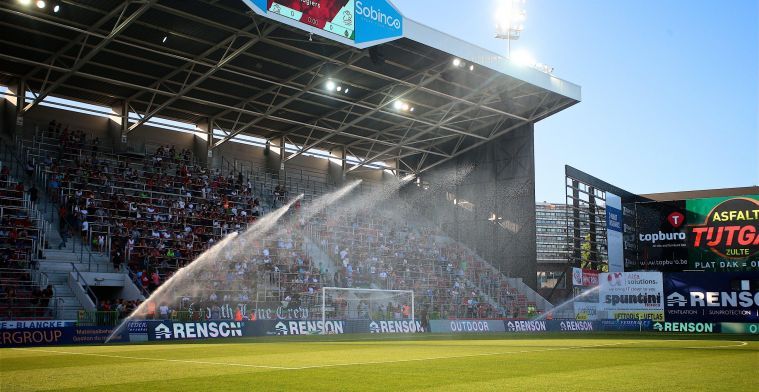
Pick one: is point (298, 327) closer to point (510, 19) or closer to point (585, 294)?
point (585, 294)

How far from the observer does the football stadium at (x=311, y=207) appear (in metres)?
29.5

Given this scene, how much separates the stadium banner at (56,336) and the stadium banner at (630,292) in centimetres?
2991

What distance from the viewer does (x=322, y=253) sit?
44281mm

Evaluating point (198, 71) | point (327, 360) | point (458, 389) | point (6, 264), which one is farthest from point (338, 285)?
point (458, 389)

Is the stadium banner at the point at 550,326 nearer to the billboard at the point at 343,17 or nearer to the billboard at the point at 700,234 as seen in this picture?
the billboard at the point at 700,234

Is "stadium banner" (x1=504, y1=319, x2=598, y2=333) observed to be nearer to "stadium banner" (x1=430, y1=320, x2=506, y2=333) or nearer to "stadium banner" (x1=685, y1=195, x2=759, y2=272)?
"stadium banner" (x1=430, y1=320, x2=506, y2=333)

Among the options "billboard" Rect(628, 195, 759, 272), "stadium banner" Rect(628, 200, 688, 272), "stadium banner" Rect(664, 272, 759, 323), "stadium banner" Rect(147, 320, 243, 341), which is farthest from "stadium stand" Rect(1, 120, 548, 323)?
"billboard" Rect(628, 195, 759, 272)

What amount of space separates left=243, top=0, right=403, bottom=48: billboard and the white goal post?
12.2 m

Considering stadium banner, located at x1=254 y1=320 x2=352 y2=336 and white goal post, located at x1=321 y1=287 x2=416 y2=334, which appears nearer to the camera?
stadium banner, located at x1=254 y1=320 x2=352 y2=336

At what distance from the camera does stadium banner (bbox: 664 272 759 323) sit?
4153 cm

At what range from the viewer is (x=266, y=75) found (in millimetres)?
38750

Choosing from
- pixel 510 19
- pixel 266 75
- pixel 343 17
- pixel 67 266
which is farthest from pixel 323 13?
pixel 510 19

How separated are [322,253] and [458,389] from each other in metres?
34.7

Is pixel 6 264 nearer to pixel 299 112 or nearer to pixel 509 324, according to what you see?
pixel 299 112
